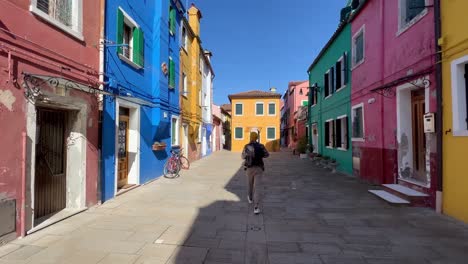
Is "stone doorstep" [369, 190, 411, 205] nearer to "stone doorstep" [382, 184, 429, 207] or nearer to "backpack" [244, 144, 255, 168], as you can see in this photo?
"stone doorstep" [382, 184, 429, 207]

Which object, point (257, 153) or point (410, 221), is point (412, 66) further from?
point (257, 153)

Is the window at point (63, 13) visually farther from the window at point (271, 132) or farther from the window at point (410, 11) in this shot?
the window at point (271, 132)

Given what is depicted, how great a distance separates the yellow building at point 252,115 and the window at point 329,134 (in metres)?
13.7

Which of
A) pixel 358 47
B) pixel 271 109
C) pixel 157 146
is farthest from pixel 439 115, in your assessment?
pixel 271 109

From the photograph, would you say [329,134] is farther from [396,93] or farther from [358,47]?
[396,93]

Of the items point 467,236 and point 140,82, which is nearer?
point 467,236

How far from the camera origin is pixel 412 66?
7.03m

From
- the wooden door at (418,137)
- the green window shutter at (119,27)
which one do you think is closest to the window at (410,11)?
the wooden door at (418,137)

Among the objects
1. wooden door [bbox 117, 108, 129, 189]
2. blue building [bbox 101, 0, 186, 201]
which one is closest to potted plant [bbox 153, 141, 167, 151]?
blue building [bbox 101, 0, 186, 201]

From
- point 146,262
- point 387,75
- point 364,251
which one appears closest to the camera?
point 146,262

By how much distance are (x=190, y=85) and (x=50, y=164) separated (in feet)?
40.0

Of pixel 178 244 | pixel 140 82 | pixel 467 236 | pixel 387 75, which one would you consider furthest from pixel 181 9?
pixel 467 236

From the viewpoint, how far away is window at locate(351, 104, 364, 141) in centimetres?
1057

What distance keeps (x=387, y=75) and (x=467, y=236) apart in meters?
5.29
